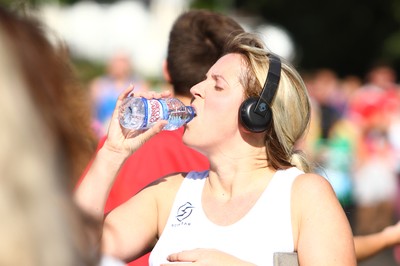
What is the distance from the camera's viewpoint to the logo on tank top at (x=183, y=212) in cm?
322

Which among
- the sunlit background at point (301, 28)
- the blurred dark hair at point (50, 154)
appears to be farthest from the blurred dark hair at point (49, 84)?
the sunlit background at point (301, 28)

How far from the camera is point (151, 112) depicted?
10.7 feet

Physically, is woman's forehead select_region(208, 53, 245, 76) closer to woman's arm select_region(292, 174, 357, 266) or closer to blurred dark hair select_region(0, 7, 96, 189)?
woman's arm select_region(292, 174, 357, 266)

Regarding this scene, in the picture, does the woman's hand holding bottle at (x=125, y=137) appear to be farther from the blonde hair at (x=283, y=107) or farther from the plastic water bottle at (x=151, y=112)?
the blonde hair at (x=283, y=107)

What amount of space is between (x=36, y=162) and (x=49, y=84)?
19 centimetres

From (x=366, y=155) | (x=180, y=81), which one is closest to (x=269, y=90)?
(x=180, y=81)

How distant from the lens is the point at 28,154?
1.32 meters

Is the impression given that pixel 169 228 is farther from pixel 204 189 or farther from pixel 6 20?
pixel 6 20

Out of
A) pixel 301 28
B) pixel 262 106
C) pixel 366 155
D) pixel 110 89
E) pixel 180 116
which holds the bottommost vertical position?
pixel 301 28

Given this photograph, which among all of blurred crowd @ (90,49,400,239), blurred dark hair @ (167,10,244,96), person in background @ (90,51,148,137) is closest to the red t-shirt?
blurred dark hair @ (167,10,244,96)

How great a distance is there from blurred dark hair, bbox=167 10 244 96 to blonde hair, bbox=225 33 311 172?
99 centimetres

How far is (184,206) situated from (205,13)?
1.50 metres

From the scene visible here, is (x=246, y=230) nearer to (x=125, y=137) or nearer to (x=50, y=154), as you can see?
(x=125, y=137)

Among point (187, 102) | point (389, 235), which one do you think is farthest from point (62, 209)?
point (187, 102)
